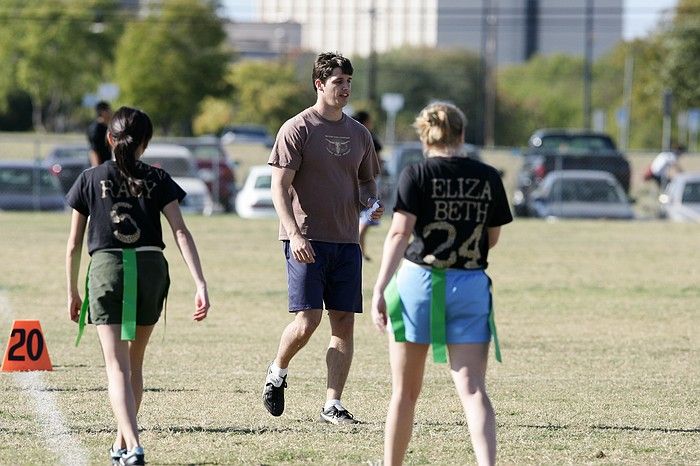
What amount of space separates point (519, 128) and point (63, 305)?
233 ft

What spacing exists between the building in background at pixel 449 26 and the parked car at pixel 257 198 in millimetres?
68357

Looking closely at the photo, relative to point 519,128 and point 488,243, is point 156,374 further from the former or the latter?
point 519,128

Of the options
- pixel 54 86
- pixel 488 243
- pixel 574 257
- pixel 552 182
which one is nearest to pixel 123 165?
pixel 488 243

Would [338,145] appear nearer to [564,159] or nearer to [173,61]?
[564,159]

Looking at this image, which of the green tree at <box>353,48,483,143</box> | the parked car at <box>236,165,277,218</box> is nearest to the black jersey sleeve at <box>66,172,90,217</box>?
the parked car at <box>236,165,277,218</box>

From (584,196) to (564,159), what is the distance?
3511mm

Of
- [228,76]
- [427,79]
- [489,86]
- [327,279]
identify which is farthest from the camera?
[427,79]

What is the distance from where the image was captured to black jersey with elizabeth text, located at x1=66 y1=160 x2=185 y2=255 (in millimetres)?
6516

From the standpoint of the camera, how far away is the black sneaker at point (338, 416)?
8.06 meters

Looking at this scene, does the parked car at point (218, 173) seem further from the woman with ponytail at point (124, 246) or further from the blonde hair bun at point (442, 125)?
the blonde hair bun at point (442, 125)

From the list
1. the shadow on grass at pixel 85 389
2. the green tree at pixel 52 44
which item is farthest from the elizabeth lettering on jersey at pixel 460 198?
the green tree at pixel 52 44

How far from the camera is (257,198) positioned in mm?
30453

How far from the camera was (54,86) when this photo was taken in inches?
2849

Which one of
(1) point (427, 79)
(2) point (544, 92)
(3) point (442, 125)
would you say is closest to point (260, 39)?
(1) point (427, 79)
